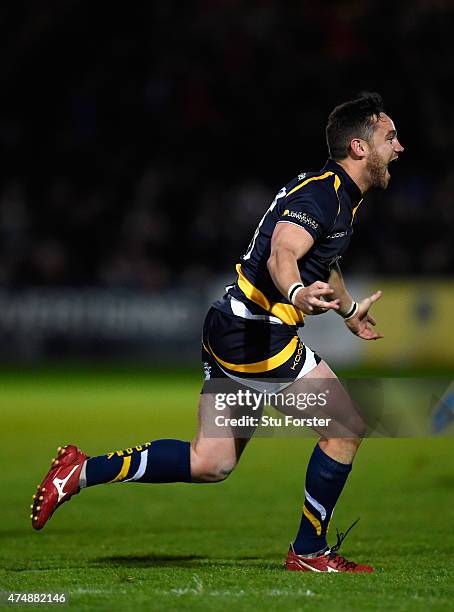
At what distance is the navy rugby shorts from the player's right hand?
0.69m

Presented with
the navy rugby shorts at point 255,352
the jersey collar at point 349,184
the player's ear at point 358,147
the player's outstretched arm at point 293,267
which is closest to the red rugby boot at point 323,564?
the navy rugby shorts at point 255,352

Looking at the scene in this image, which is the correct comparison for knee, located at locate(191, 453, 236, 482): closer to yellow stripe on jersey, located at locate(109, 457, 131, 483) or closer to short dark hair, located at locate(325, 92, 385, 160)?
yellow stripe on jersey, located at locate(109, 457, 131, 483)

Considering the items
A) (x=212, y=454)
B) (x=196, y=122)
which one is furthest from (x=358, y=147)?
(x=196, y=122)

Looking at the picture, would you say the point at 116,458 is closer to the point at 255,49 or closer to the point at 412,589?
the point at 412,589

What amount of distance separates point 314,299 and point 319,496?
1279 millimetres

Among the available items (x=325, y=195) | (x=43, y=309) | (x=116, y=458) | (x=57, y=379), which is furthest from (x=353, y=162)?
(x=43, y=309)

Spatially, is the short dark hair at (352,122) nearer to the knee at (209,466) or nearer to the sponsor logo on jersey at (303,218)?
the sponsor logo on jersey at (303,218)

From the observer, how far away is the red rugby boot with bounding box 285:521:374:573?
5.93 m

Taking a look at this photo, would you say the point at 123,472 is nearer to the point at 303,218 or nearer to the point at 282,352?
the point at 282,352

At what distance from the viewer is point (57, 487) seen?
593 cm

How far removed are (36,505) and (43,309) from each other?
14.2 metres

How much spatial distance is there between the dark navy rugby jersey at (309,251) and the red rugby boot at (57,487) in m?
1.04

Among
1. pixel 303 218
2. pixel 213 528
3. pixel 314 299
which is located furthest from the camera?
pixel 213 528

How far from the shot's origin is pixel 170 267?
21.4 meters
